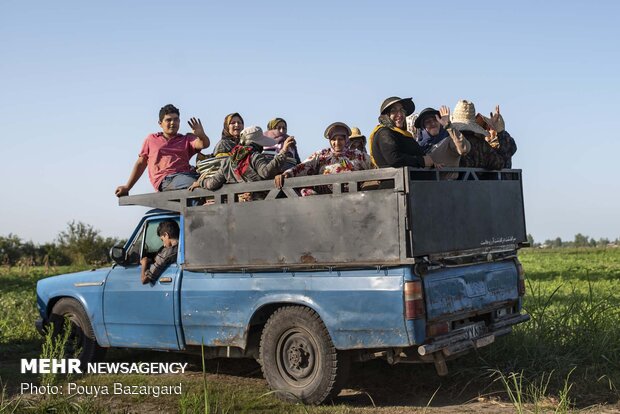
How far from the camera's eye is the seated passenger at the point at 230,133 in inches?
319

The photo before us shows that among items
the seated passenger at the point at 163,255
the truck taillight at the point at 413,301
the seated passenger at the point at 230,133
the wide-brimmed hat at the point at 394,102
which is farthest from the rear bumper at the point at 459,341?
the seated passenger at the point at 230,133

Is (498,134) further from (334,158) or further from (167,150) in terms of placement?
(167,150)

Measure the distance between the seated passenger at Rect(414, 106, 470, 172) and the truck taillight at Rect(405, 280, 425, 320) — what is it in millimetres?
1454

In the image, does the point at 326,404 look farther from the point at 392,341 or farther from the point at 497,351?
the point at 497,351

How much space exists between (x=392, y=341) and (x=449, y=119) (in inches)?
105

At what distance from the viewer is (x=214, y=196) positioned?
7289mm

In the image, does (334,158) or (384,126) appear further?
(334,158)

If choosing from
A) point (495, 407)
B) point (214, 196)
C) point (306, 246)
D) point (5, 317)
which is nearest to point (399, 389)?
point (495, 407)

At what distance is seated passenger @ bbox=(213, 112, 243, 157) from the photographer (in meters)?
8.10

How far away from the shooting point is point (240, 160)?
725 centimetres

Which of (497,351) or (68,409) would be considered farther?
(497,351)

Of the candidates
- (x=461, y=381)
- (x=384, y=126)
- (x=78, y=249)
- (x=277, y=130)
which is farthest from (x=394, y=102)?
(x=78, y=249)

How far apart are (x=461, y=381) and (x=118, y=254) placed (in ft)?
12.9

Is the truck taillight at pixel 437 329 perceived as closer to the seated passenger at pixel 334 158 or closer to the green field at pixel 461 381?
the green field at pixel 461 381
